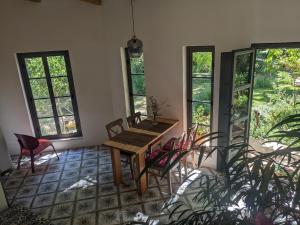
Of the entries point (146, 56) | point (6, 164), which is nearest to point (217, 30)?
point (146, 56)

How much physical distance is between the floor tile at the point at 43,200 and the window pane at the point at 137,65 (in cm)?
253

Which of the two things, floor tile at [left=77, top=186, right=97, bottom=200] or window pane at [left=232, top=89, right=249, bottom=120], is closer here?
window pane at [left=232, top=89, right=249, bottom=120]

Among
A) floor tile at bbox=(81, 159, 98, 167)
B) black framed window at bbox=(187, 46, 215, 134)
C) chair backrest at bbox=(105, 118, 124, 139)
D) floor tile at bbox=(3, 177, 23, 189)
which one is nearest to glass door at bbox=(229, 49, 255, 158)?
black framed window at bbox=(187, 46, 215, 134)

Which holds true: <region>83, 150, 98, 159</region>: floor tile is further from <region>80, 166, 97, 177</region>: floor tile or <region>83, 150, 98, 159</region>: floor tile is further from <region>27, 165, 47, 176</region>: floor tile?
<region>27, 165, 47, 176</region>: floor tile

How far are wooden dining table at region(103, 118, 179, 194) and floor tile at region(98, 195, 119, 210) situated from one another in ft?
1.04

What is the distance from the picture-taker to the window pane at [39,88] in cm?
475

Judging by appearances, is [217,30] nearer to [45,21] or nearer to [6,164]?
[45,21]

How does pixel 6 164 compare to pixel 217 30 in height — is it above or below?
below

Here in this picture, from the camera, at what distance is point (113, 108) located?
4980 mm

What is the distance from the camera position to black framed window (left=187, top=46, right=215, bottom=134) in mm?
3723

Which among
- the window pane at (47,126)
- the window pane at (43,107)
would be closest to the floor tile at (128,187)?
the window pane at (47,126)

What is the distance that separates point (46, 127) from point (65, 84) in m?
1.04

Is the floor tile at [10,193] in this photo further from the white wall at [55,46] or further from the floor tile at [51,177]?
the white wall at [55,46]

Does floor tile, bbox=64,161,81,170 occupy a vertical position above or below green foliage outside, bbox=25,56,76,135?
below
